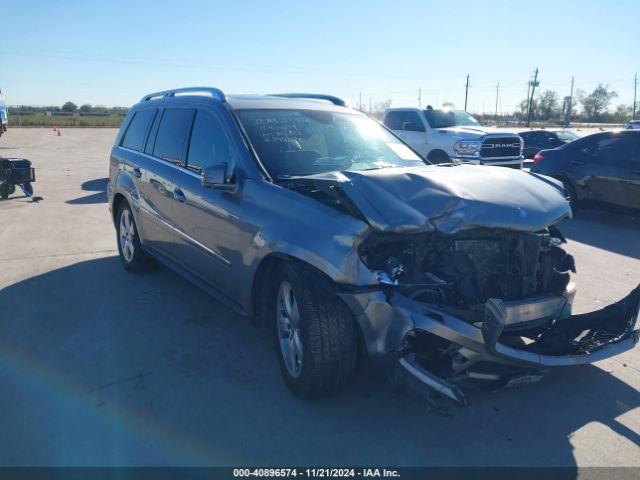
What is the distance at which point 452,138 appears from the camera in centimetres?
1267

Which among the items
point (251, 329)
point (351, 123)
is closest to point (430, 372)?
point (251, 329)

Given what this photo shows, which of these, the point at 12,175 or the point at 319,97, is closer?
the point at 319,97

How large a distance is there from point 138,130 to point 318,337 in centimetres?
397

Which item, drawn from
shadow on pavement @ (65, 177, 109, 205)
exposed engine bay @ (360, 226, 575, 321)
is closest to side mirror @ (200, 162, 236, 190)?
exposed engine bay @ (360, 226, 575, 321)

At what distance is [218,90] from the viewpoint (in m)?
4.66

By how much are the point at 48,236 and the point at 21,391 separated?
4.93 metres

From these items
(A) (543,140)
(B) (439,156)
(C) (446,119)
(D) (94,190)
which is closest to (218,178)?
(D) (94,190)

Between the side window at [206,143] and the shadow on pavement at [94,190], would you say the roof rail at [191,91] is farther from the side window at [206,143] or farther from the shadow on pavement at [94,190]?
the shadow on pavement at [94,190]

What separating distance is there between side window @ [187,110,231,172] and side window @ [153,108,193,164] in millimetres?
186

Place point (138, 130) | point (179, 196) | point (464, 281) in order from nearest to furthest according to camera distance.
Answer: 1. point (464, 281)
2. point (179, 196)
3. point (138, 130)

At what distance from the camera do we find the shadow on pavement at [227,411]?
2953 mm

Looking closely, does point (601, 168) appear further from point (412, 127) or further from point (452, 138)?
point (412, 127)

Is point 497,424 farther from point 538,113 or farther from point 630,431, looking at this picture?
point 538,113

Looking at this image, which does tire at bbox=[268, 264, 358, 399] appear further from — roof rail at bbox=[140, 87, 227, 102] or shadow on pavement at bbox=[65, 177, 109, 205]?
shadow on pavement at bbox=[65, 177, 109, 205]
